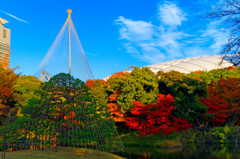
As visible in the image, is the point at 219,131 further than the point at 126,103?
No

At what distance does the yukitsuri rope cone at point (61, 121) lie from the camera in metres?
10.8

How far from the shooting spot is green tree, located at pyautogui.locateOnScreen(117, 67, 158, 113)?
28.0 m

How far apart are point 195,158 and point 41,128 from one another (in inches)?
435

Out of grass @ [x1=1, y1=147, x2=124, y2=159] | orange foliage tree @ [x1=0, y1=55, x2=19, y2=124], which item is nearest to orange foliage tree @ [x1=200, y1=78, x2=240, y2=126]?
grass @ [x1=1, y1=147, x2=124, y2=159]

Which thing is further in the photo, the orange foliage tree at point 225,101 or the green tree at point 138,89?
the orange foliage tree at point 225,101

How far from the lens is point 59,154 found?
404 inches

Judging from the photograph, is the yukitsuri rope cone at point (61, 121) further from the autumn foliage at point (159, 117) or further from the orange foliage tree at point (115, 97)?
the orange foliage tree at point (115, 97)

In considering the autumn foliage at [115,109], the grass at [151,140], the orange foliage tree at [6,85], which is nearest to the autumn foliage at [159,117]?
the grass at [151,140]

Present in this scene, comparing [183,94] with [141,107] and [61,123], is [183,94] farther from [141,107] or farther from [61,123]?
[61,123]

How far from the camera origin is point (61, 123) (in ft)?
35.8

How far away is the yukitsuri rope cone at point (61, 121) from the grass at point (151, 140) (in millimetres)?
14316

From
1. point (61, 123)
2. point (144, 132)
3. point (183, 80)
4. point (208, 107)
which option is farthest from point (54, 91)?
point (208, 107)

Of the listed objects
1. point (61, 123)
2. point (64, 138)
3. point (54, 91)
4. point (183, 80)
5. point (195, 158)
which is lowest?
point (195, 158)

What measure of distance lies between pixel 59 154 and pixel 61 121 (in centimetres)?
152
